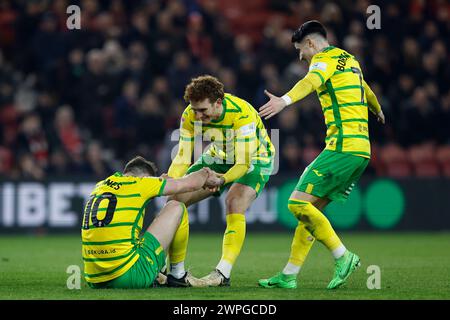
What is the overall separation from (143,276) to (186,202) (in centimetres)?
116

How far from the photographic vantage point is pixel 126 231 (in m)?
7.76

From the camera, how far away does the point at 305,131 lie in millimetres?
17141

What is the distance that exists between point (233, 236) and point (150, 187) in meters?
1.30

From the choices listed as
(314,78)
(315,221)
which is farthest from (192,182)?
(314,78)

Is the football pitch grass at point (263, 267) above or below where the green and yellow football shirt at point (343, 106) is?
below

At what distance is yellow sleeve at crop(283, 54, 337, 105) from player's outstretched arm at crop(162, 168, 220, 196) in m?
0.99

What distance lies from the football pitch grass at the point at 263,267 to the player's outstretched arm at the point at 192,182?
861 mm

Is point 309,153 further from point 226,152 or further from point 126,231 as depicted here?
point 126,231

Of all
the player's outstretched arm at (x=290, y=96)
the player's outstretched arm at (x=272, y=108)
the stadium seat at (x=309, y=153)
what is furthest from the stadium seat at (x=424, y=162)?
the player's outstretched arm at (x=272, y=108)

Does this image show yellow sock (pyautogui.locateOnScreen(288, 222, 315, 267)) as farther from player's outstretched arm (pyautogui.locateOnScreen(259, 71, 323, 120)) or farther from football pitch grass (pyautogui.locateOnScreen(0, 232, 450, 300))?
player's outstretched arm (pyautogui.locateOnScreen(259, 71, 323, 120))

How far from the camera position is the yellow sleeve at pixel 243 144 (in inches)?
339

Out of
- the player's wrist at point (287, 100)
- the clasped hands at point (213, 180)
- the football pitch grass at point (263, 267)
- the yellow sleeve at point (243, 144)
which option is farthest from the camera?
the yellow sleeve at point (243, 144)

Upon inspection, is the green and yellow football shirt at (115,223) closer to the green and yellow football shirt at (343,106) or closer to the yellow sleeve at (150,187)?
the yellow sleeve at (150,187)
